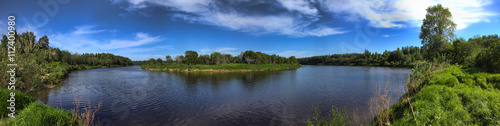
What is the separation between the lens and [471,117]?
5.48 meters

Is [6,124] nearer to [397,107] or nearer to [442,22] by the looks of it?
[397,107]

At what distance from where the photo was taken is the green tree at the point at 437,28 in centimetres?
2322

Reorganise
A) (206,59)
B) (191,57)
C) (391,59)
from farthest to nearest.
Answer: (391,59), (206,59), (191,57)

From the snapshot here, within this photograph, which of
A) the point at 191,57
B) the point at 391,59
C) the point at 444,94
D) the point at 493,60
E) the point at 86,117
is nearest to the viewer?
the point at 86,117

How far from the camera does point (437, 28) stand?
23922mm

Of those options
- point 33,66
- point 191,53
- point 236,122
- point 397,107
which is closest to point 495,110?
point 397,107

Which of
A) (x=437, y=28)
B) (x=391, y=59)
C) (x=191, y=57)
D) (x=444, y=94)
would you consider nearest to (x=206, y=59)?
(x=191, y=57)

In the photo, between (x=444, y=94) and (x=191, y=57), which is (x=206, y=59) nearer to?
(x=191, y=57)

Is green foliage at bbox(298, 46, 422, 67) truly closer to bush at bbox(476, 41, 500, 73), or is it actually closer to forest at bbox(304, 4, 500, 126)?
forest at bbox(304, 4, 500, 126)

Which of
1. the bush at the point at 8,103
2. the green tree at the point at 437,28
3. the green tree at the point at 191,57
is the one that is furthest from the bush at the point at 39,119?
the green tree at the point at 191,57

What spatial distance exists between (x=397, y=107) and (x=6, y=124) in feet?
50.8

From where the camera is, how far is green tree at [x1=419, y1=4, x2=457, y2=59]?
23.2 m

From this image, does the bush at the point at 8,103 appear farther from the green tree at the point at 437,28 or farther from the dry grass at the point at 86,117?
the green tree at the point at 437,28

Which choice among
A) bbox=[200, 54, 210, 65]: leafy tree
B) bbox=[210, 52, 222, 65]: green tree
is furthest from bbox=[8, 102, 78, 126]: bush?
bbox=[200, 54, 210, 65]: leafy tree
